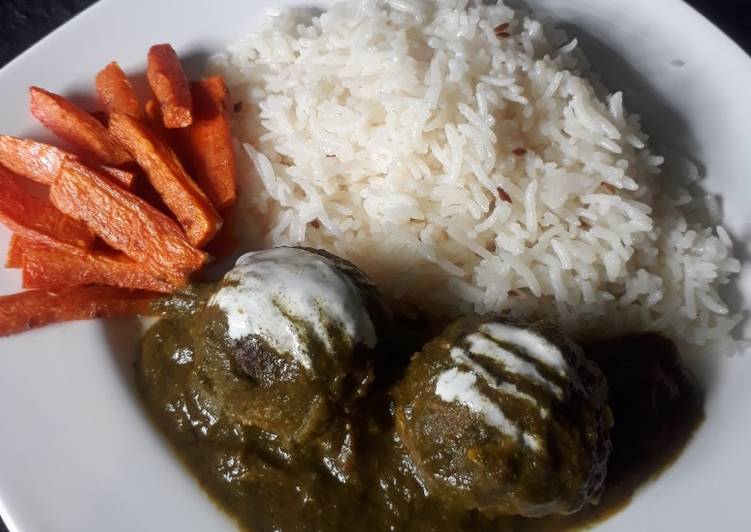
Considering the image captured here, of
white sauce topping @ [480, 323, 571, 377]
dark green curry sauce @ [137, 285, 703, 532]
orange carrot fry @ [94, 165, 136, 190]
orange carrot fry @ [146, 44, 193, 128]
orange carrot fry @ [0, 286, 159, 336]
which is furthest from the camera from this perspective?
orange carrot fry @ [146, 44, 193, 128]

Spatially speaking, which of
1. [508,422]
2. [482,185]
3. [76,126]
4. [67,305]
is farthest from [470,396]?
[76,126]

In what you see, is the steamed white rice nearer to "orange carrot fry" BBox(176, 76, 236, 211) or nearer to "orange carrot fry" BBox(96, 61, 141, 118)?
"orange carrot fry" BBox(176, 76, 236, 211)

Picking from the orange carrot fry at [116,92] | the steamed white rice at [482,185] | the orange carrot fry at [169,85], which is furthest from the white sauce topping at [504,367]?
the orange carrot fry at [116,92]

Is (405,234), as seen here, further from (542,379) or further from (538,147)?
(542,379)

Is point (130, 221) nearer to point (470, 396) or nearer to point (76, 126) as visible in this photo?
point (76, 126)

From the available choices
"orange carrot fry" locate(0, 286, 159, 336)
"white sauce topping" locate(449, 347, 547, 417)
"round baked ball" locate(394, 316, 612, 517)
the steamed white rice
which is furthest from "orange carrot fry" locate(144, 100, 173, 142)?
"white sauce topping" locate(449, 347, 547, 417)

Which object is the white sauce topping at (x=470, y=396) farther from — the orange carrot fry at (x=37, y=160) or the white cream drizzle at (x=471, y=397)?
the orange carrot fry at (x=37, y=160)

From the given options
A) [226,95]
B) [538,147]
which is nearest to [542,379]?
[538,147]

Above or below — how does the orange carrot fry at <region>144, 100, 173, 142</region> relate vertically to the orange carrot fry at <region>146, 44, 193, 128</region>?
below
